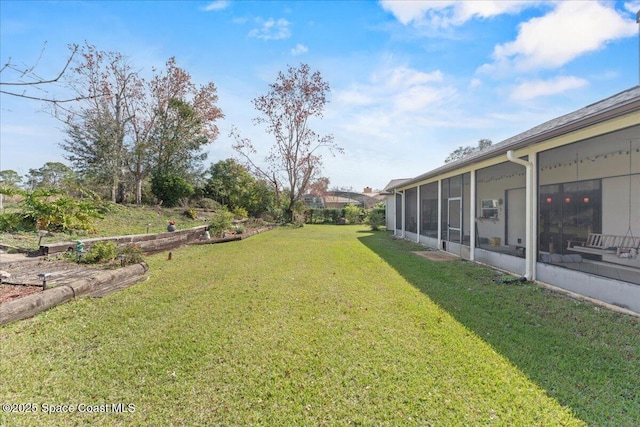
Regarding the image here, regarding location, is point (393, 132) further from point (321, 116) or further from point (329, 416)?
point (329, 416)

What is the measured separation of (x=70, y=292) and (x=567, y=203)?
892 centimetres

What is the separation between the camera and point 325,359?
267 cm

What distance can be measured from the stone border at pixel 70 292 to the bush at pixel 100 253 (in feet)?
2.93

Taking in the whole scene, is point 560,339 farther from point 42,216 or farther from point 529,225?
point 42,216

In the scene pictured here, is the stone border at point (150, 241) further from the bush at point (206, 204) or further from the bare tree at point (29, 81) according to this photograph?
the bush at point (206, 204)

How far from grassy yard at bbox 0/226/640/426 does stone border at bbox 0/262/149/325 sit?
0.45 feet

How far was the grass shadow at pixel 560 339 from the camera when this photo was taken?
6.91 ft

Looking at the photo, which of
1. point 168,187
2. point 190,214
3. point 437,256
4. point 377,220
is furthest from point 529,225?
point 168,187

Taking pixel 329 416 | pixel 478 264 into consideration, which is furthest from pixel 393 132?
pixel 329 416

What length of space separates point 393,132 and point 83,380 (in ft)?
45.4

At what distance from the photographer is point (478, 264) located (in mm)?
7172

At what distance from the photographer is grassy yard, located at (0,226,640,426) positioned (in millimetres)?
1979

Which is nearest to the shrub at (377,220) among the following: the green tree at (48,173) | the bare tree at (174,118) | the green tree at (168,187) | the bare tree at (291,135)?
the bare tree at (291,135)

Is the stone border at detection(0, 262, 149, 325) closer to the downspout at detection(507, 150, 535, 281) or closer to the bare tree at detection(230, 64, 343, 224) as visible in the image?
the downspout at detection(507, 150, 535, 281)
